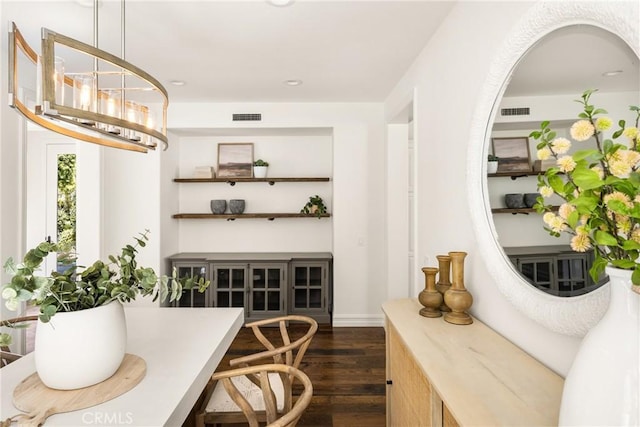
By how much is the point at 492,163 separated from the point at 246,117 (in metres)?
3.16

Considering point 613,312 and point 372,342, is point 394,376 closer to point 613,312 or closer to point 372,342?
point 613,312

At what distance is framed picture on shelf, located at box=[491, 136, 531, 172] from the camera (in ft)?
4.28

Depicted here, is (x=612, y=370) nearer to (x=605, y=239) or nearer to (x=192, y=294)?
(x=605, y=239)

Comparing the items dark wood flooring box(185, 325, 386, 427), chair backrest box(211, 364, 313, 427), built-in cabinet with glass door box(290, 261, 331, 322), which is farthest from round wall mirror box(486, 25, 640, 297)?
built-in cabinet with glass door box(290, 261, 331, 322)

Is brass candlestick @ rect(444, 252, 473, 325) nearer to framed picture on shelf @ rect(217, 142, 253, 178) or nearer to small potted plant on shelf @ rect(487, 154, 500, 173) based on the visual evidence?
small potted plant on shelf @ rect(487, 154, 500, 173)

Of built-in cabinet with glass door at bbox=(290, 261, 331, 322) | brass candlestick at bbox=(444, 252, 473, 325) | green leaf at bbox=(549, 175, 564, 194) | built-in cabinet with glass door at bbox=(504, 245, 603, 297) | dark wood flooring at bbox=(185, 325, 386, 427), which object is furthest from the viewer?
built-in cabinet with glass door at bbox=(290, 261, 331, 322)

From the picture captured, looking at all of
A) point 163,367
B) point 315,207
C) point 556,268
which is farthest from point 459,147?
point 315,207

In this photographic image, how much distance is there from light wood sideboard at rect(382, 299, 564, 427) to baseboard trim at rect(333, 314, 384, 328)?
2.34m

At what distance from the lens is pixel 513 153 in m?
1.38

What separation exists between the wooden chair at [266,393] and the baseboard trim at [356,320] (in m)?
2.39

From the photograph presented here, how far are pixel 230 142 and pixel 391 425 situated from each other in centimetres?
374

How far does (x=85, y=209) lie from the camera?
3.85 m

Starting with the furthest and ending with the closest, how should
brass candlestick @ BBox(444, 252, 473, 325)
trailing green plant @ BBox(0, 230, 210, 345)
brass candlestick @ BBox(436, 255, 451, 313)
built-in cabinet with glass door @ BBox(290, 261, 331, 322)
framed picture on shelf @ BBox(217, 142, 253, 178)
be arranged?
framed picture on shelf @ BBox(217, 142, 253, 178) → built-in cabinet with glass door @ BBox(290, 261, 331, 322) → brass candlestick @ BBox(436, 255, 451, 313) → brass candlestick @ BBox(444, 252, 473, 325) → trailing green plant @ BBox(0, 230, 210, 345)

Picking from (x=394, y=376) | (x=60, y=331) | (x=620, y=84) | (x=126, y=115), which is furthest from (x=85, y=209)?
(x=620, y=84)
